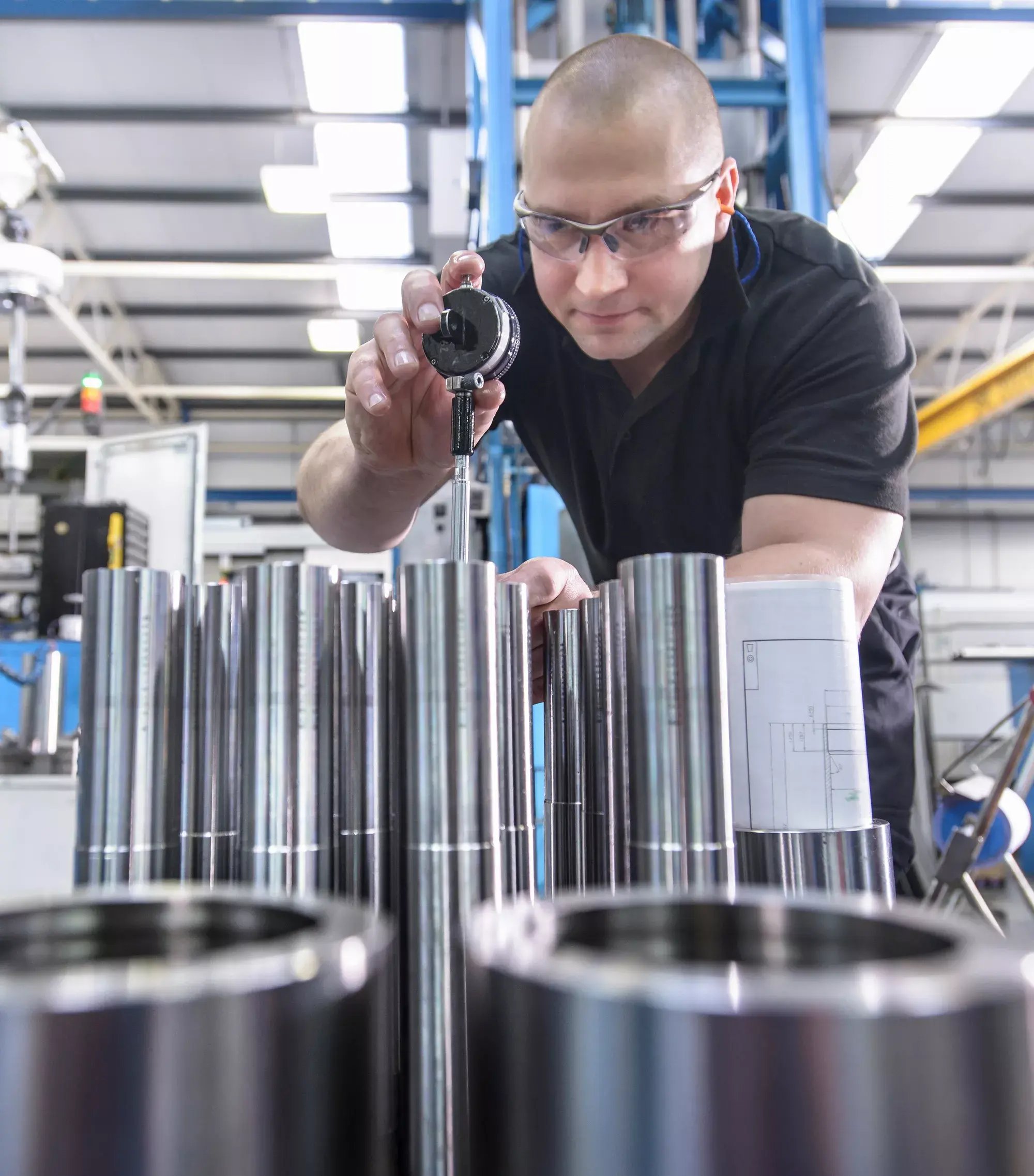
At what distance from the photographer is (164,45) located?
360 centimetres

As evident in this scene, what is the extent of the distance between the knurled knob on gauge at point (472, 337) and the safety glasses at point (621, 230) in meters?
0.27

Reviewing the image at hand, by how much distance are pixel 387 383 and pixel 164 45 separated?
3628 mm

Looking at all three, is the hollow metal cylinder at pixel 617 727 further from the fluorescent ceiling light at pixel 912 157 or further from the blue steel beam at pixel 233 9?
the fluorescent ceiling light at pixel 912 157

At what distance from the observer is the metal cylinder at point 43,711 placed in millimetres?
2199

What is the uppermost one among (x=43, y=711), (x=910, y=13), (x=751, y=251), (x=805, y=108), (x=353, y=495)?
(x=910, y=13)

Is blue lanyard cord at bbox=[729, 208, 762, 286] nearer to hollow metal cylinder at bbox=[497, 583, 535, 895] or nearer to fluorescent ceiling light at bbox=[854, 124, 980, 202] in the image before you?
hollow metal cylinder at bbox=[497, 583, 535, 895]

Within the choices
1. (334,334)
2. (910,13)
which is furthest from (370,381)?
(334,334)

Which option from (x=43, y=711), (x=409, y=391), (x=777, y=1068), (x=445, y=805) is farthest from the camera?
(x=43, y=711)

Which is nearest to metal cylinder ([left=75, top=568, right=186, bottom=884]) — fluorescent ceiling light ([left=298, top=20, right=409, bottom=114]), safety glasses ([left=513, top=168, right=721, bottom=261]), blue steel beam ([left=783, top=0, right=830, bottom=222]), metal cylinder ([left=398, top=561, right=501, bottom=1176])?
metal cylinder ([left=398, top=561, right=501, bottom=1176])

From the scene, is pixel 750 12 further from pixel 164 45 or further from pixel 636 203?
pixel 164 45

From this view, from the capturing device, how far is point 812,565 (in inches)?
29.3

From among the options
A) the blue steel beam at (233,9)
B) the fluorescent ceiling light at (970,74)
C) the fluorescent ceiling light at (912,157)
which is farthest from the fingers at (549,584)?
the fluorescent ceiling light at (912,157)

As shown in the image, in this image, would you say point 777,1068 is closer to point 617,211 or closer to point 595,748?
point 595,748

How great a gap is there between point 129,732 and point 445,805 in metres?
0.14
